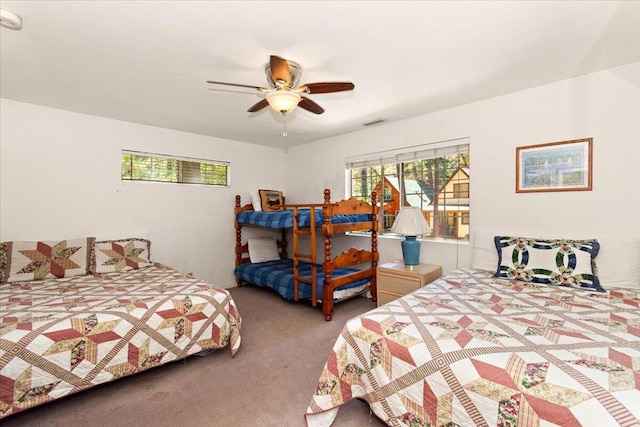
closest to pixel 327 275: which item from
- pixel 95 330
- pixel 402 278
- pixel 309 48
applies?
pixel 402 278

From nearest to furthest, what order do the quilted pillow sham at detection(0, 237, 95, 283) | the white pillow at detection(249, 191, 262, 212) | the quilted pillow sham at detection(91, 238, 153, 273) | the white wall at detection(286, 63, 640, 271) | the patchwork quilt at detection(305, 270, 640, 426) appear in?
the patchwork quilt at detection(305, 270, 640, 426) → the white wall at detection(286, 63, 640, 271) → the quilted pillow sham at detection(0, 237, 95, 283) → the quilted pillow sham at detection(91, 238, 153, 273) → the white pillow at detection(249, 191, 262, 212)

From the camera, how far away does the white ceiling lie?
1579 mm

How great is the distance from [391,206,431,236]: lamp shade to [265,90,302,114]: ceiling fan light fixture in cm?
174

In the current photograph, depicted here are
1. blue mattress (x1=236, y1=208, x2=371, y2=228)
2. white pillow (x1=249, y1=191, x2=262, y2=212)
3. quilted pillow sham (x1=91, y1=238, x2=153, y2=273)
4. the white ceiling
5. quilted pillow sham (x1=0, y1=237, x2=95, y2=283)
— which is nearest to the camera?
the white ceiling

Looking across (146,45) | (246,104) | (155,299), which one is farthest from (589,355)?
(246,104)

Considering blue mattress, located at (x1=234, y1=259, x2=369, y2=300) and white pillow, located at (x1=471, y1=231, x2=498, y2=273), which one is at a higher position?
white pillow, located at (x1=471, y1=231, x2=498, y2=273)

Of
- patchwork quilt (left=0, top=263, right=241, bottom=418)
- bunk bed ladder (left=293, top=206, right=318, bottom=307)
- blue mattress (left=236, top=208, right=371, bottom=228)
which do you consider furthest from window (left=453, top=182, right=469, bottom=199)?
patchwork quilt (left=0, top=263, right=241, bottom=418)

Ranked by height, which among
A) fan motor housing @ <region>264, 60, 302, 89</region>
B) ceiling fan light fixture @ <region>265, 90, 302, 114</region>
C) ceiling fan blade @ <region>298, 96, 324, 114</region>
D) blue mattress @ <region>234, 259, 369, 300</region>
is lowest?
blue mattress @ <region>234, 259, 369, 300</region>

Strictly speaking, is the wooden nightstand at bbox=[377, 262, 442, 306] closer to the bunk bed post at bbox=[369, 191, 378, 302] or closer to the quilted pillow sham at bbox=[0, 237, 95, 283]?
the bunk bed post at bbox=[369, 191, 378, 302]

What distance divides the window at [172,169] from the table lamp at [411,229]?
2.65m

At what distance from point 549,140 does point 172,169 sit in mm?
4195

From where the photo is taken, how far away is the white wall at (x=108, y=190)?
289cm

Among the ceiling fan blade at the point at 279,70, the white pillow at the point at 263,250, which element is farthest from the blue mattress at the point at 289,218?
the ceiling fan blade at the point at 279,70

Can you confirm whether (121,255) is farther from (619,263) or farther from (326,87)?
(619,263)
